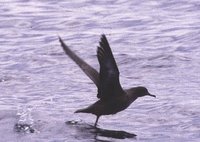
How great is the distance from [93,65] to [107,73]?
4.86 m

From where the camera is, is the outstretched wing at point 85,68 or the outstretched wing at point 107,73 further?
the outstretched wing at point 85,68

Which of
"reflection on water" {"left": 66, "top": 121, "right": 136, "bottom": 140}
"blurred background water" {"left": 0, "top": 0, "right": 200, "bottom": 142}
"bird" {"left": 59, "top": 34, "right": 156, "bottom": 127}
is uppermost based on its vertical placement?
"bird" {"left": 59, "top": 34, "right": 156, "bottom": 127}

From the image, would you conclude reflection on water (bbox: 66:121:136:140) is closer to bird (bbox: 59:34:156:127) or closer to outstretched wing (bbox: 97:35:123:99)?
bird (bbox: 59:34:156:127)

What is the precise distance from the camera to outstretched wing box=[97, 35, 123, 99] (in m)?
8.69

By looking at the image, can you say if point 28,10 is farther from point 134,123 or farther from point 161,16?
point 134,123

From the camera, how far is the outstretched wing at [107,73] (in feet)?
28.5

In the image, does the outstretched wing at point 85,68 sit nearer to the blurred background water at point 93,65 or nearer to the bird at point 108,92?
the bird at point 108,92

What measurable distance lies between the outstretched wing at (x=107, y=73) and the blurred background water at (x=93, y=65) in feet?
1.86

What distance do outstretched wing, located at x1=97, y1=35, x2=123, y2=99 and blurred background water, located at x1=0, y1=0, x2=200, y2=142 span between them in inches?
22.3

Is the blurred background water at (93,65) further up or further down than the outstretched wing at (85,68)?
further down

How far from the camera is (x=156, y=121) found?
1019 cm

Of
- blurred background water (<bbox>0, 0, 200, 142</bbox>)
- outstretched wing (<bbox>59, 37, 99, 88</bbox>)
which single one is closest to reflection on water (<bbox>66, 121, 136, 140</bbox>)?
blurred background water (<bbox>0, 0, 200, 142</bbox>)

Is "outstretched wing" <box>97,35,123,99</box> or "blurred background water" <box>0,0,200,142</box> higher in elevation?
"outstretched wing" <box>97,35,123,99</box>

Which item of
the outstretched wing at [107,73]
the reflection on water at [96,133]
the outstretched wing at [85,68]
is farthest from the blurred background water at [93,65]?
the outstretched wing at [85,68]
